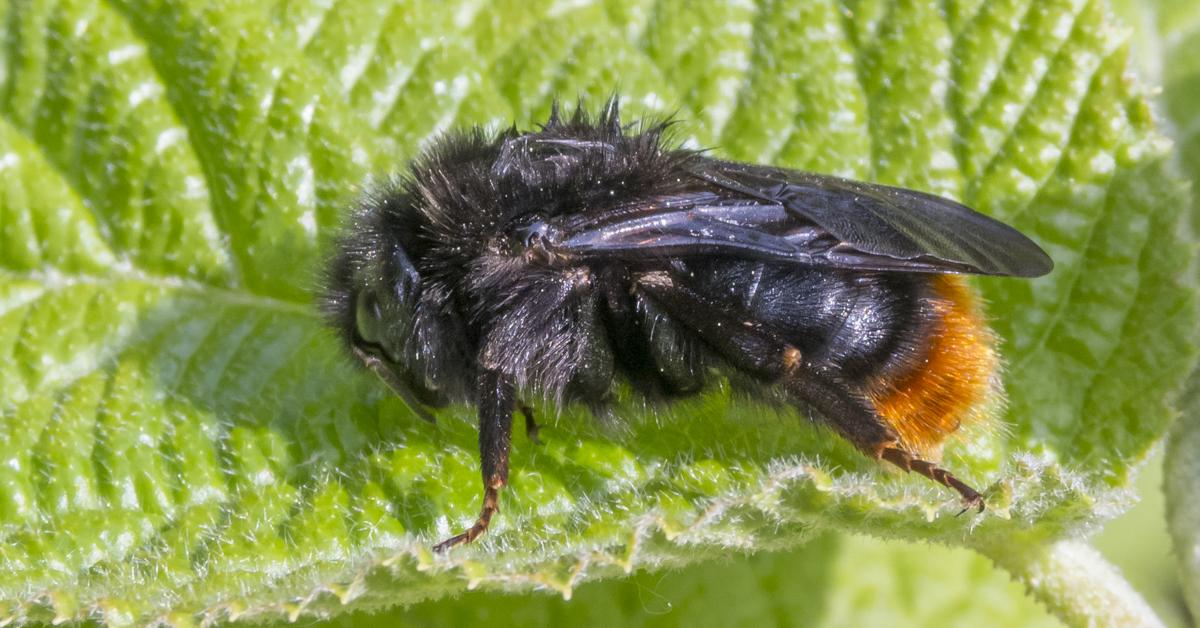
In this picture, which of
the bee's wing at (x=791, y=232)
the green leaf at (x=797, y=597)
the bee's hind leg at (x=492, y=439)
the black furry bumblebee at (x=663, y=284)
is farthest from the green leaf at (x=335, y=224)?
the green leaf at (x=797, y=597)

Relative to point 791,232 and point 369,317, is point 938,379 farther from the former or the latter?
point 369,317

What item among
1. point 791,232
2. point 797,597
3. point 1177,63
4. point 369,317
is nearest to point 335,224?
point 369,317

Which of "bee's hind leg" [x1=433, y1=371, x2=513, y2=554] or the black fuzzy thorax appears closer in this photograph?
the black fuzzy thorax

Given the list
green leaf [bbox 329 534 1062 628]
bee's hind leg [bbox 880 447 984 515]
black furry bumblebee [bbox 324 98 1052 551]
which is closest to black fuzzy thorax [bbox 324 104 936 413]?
black furry bumblebee [bbox 324 98 1052 551]

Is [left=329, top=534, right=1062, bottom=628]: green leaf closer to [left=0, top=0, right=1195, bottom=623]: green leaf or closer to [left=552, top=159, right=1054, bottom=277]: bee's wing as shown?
[left=0, top=0, right=1195, bottom=623]: green leaf

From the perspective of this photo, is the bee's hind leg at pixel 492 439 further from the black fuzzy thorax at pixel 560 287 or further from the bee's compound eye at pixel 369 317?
the bee's compound eye at pixel 369 317

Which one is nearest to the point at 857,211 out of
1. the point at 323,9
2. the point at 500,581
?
the point at 500,581

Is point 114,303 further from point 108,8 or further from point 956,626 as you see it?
point 956,626
